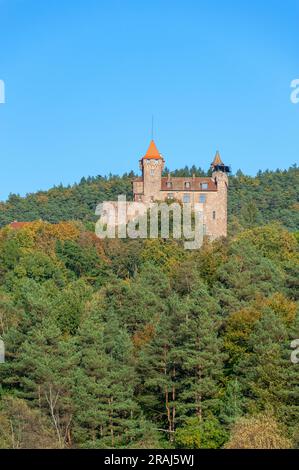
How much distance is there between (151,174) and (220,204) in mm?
5354

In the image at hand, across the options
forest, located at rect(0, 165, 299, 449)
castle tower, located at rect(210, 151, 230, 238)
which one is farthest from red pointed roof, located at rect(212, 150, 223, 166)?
forest, located at rect(0, 165, 299, 449)

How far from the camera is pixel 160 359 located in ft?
141

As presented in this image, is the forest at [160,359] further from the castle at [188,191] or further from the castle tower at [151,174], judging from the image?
the castle tower at [151,174]

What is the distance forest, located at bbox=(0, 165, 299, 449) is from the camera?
128 ft

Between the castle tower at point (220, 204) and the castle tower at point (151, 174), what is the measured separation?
4.14 metres

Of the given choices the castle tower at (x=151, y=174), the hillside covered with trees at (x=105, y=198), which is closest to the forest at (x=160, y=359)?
the castle tower at (x=151, y=174)

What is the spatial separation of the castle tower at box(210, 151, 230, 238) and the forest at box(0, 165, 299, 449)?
10875mm

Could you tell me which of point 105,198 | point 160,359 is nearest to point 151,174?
point 160,359

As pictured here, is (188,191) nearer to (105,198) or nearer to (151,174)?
(151,174)

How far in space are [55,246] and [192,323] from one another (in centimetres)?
2728

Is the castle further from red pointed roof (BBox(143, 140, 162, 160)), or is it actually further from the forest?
the forest

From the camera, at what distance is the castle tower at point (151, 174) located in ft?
235
